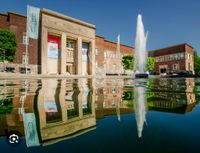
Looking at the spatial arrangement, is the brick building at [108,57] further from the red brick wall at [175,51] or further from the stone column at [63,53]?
the red brick wall at [175,51]

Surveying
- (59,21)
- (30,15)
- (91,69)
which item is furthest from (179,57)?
(30,15)

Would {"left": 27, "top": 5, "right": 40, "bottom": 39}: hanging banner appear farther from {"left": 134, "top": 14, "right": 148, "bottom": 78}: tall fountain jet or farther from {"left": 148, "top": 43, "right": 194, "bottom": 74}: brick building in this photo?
{"left": 148, "top": 43, "right": 194, "bottom": 74}: brick building

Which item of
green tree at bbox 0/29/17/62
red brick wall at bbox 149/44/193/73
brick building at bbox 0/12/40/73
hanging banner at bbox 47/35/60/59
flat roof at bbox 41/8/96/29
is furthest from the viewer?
red brick wall at bbox 149/44/193/73

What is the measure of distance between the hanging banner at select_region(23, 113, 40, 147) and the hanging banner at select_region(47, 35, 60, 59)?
32.7m

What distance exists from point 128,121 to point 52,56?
33.8 meters

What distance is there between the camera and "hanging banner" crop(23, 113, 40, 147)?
1.38 m

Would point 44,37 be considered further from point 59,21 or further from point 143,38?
point 143,38

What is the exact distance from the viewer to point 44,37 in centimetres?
3181

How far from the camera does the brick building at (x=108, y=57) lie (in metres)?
49.2

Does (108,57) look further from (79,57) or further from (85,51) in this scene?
(79,57)

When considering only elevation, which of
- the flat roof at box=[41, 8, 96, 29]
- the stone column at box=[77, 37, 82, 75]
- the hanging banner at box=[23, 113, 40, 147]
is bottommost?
the hanging banner at box=[23, 113, 40, 147]

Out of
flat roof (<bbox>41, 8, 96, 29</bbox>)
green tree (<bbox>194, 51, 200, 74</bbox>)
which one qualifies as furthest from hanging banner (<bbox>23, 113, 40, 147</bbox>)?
green tree (<bbox>194, 51, 200, 74</bbox>)

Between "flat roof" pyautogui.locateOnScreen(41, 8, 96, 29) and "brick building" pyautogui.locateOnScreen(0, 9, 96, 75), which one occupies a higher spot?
"flat roof" pyautogui.locateOnScreen(41, 8, 96, 29)

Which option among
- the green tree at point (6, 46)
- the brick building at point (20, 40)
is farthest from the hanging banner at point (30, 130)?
the brick building at point (20, 40)
